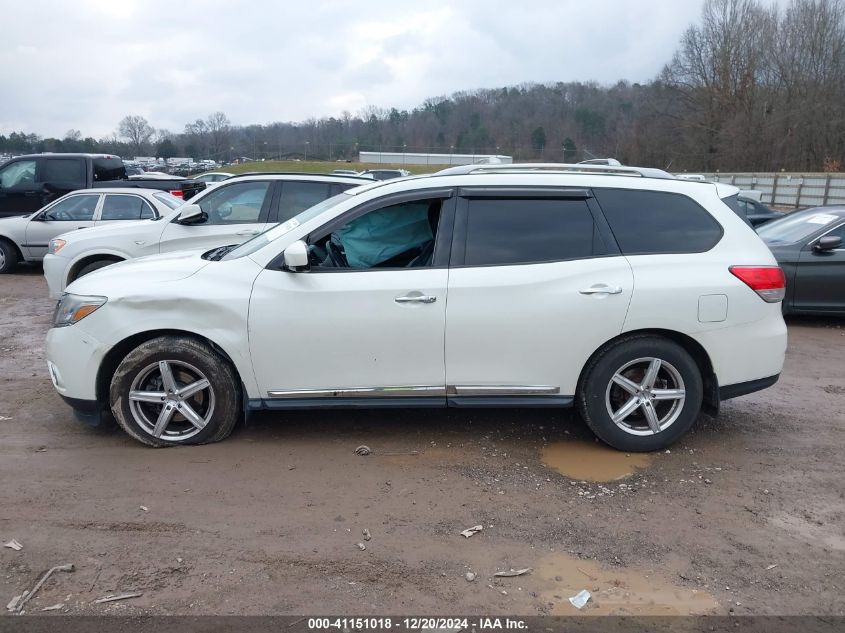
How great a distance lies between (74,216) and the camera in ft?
37.7

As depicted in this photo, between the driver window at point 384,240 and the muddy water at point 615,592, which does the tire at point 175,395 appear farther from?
the muddy water at point 615,592

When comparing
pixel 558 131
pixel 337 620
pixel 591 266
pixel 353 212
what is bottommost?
pixel 337 620

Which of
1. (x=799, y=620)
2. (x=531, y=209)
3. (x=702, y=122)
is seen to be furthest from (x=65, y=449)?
(x=702, y=122)

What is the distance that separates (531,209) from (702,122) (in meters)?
63.7

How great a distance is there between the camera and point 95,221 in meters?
11.1

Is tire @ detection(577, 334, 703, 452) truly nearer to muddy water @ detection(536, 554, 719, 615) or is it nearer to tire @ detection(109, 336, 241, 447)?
muddy water @ detection(536, 554, 719, 615)

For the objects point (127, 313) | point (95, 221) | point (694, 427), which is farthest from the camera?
point (95, 221)

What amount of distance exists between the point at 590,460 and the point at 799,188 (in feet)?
112

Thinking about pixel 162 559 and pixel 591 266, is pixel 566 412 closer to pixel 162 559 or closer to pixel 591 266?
pixel 591 266

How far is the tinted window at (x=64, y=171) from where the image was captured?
14258 millimetres

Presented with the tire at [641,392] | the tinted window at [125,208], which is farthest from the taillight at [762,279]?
the tinted window at [125,208]

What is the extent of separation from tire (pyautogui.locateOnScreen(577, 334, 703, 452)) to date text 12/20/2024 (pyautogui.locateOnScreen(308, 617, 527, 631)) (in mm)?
1882

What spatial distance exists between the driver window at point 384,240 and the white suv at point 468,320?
4cm

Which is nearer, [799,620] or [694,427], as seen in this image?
[799,620]
